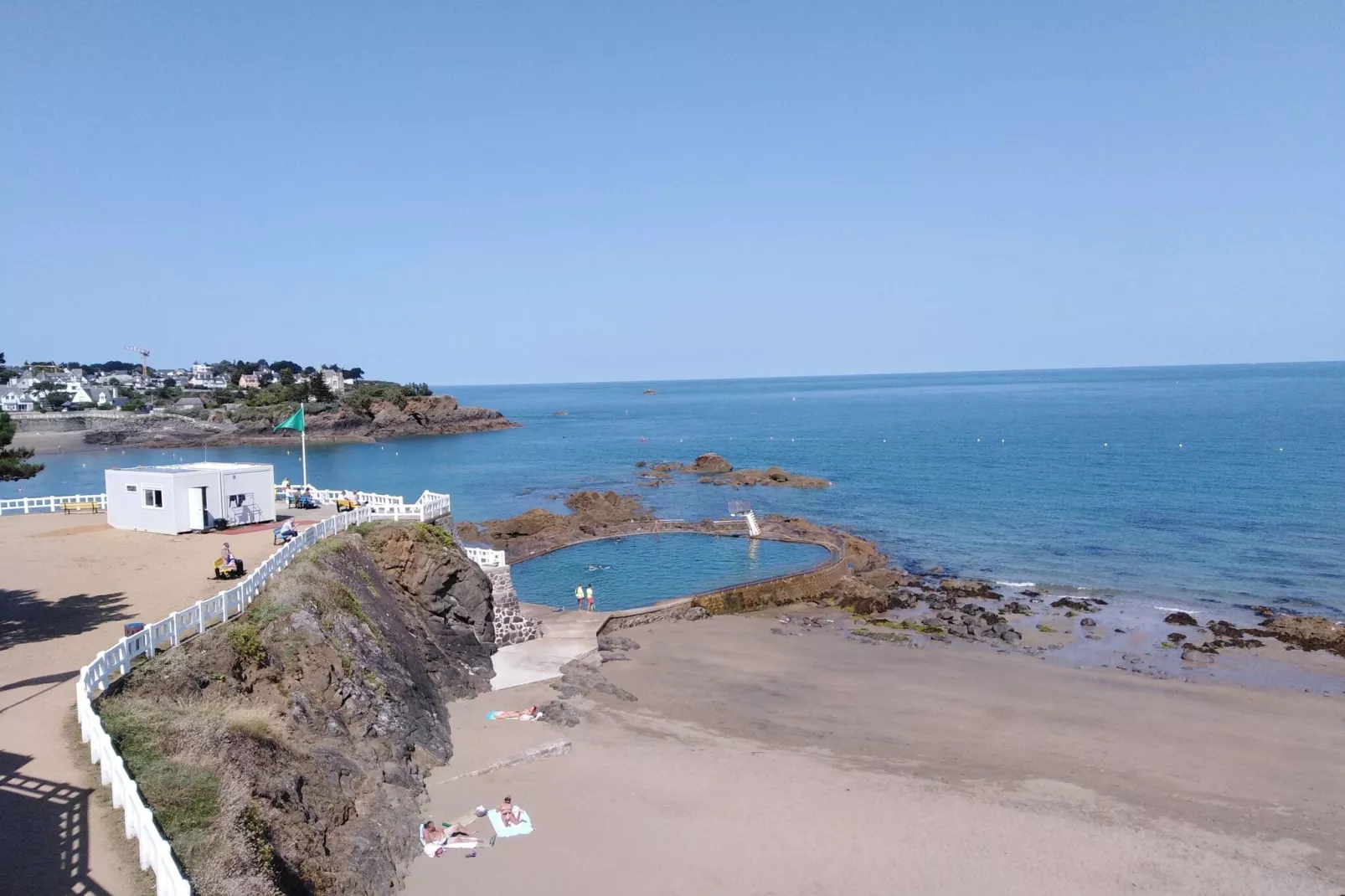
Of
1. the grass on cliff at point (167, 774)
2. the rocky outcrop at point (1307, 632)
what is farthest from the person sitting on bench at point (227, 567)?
the rocky outcrop at point (1307, 632)

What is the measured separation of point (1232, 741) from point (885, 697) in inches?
372

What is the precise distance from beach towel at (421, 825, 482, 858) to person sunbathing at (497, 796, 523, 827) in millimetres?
788

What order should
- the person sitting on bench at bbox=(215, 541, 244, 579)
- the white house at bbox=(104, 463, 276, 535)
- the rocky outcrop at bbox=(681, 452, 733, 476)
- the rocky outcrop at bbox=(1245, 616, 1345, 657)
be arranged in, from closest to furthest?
the person sitting on bench at bbox=(215, 541, 244, 579) → the white house at bbox=(104, 463, 276, 535) → the rocky outcrop at bbox=(1245, 616, 1345, 657) → the rocky outcrop at bbox=(681, 452, 733, 476)

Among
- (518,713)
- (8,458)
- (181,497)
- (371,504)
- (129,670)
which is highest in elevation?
(8,458)

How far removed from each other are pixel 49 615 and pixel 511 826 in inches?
490

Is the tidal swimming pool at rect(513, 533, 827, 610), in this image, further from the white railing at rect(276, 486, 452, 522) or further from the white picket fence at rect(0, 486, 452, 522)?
the white picket fence at rect(0, 486, 452, 522)

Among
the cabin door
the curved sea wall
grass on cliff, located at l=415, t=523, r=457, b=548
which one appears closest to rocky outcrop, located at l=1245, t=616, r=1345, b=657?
the curved sea wall

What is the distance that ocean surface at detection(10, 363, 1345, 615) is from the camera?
42.7m

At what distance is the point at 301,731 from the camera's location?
15484 mm

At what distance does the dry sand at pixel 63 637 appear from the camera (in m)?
9.91

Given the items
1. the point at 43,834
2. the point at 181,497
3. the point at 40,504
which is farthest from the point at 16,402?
the point at 43,834

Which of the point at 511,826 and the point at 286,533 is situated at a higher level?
the point at 286,533

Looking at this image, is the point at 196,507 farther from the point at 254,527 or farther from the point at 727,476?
the point at 727,476

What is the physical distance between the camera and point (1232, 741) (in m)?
22.2
